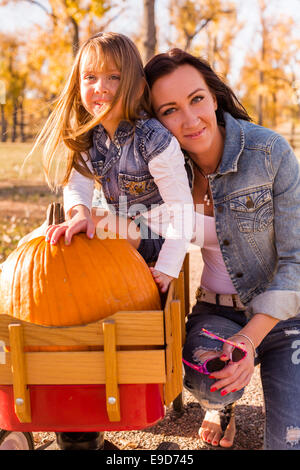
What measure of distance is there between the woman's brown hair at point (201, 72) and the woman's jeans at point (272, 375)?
107cm

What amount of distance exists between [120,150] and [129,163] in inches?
3.0

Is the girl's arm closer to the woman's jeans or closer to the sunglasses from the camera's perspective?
the sunglasses

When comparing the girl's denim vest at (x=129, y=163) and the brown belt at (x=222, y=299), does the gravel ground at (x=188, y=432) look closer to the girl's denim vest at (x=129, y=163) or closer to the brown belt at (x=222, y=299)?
the brown belt at (x=222, y=299)

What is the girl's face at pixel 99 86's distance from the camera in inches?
87.9

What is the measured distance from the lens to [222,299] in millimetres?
2521

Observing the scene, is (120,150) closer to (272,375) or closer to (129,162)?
(129,162)

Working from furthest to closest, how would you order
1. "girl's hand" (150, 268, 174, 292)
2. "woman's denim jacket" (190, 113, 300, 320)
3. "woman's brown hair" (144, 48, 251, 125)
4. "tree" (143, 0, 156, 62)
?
"tree" (143, 0, 156, 62) < "woman's brown hair" (144, 48, 251, 125) < "woman's denim jacket" (190, 113, 300, 320) < "girl's hand" (150, 268, 174, 292)

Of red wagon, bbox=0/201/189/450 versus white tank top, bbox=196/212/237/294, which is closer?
red wagon, bbox=0/201/189/450

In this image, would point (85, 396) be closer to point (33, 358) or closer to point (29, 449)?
point (33, 358)

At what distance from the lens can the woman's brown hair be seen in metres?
2.37

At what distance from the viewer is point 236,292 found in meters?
2.49

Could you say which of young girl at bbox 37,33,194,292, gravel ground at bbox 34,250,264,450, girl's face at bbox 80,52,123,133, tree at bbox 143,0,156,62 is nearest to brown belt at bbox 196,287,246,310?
young girl at bbox 37,33,194,292

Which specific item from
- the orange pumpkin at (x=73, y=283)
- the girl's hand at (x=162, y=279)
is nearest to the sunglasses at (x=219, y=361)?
the girl's hand at (x=162, y=279)

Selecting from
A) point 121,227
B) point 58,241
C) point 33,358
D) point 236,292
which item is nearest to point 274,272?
point 236,292
